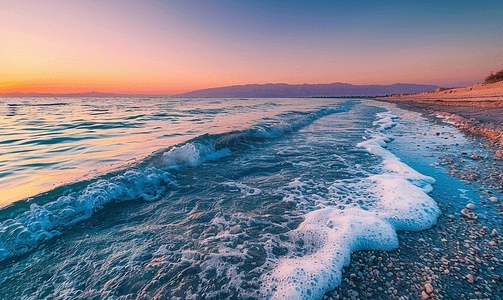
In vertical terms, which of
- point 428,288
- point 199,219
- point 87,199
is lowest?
point 199,219

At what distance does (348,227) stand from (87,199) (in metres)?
5.11

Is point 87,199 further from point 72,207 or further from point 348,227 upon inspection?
point 348,227

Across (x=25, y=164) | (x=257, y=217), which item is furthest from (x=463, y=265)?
(x=25, y=164)

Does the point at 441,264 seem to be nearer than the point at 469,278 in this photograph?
No

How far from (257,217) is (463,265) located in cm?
275

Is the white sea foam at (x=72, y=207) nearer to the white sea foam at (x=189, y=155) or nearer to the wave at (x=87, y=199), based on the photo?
the wave at (x=87, y=199)

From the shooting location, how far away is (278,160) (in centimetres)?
730

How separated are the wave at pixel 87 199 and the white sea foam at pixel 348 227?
3.44 m

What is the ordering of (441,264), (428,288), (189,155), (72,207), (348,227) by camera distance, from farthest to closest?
(189,155), (72,207), (348,227), (441,264), (428,288)

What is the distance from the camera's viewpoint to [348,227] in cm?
322

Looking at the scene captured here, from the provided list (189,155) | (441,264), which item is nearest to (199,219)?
(441,264)

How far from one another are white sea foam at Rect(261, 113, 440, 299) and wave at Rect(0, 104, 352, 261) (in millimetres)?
3442

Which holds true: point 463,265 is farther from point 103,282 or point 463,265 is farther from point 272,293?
point 103,282

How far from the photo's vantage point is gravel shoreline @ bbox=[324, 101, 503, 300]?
206 centimetres
